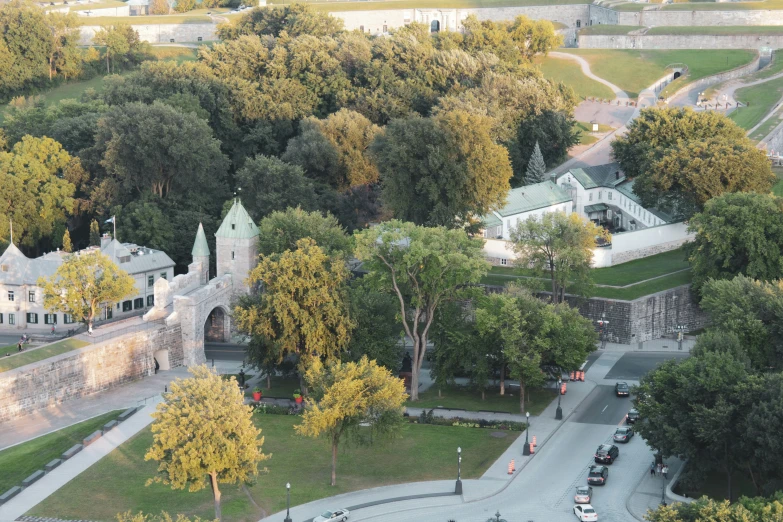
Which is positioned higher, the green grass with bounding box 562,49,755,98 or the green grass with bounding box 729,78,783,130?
the green grass with bounding box 562,49,755,98

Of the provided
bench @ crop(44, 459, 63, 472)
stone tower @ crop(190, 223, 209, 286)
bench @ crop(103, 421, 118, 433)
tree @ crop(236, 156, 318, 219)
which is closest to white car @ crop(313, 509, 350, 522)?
bench @ crop(44, 459, 63, 472)

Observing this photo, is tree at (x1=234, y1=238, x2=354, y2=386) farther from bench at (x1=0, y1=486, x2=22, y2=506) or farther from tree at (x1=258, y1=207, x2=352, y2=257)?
bench at (x1=0, y1=486, x2=22, y2=506)

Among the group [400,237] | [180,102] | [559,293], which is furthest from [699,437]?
[180,102]

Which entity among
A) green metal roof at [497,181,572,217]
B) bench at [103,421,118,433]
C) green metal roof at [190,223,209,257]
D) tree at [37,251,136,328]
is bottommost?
bench at [103,421,118,433]

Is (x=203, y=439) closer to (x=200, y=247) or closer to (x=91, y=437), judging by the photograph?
(x=91, y=437)

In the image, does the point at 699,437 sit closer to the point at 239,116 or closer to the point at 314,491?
the point at 314,491

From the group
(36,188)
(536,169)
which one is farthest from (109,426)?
(536,169)
